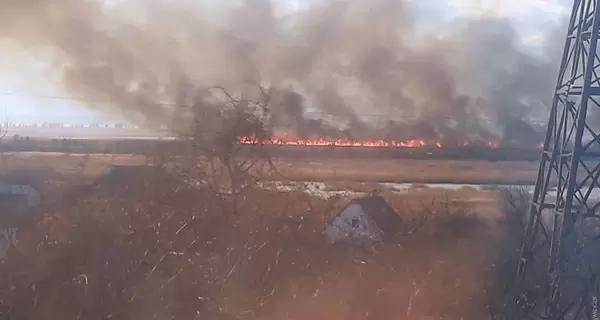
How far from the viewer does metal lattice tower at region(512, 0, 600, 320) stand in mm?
4352

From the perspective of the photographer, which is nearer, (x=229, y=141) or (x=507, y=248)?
(x=229, y=141)


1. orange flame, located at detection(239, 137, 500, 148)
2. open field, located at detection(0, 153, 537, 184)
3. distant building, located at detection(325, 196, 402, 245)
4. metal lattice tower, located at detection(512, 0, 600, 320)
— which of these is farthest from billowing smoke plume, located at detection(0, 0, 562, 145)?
distant building, located at detection(325, 196, 402, 245)

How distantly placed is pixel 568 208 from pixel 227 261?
2.61m

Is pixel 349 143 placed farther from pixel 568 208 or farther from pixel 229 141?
pixel 568 208

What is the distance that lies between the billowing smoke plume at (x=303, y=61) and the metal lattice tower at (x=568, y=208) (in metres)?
0.41

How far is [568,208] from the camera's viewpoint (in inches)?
170

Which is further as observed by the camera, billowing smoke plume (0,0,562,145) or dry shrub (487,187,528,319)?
dry shrub (487,187,528,319)

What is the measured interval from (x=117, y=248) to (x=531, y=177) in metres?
3.43

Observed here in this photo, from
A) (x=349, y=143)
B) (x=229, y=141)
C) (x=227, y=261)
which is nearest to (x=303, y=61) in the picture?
(x=349, y=143)

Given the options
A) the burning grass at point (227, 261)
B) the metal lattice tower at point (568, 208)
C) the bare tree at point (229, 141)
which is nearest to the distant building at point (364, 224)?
the burning grass at point (227, 261)

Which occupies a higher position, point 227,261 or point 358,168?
point 358,168

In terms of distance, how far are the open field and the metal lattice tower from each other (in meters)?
0.36

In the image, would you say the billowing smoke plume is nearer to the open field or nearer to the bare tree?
the bare tree

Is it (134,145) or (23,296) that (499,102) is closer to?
(134,145)
